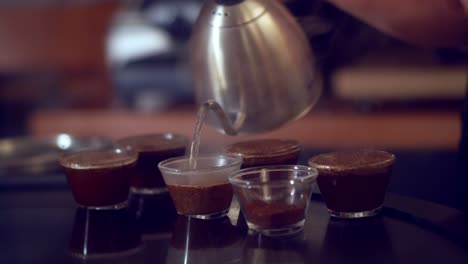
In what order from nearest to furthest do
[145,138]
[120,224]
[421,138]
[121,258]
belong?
1. [121,258]
2. [120,224]
3. [145,138]
4. [421,138]

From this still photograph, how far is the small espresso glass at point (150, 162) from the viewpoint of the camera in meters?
0.87

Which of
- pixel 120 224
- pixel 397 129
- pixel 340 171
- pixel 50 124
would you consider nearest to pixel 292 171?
pixel 340 171

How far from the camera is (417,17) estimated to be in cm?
85

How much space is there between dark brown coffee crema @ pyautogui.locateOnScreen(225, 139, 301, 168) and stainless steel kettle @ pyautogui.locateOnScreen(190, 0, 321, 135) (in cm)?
3

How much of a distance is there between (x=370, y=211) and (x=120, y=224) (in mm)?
256

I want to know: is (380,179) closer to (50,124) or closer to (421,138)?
(421,138)

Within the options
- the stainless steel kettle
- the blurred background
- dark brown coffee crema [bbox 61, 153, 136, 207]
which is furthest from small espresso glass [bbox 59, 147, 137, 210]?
the blurred background

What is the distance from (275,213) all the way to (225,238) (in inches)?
2.1

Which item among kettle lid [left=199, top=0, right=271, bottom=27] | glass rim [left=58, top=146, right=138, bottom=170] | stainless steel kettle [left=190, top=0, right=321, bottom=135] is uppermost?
kettle lid [left=199, top=0, right=271, bottom=27]

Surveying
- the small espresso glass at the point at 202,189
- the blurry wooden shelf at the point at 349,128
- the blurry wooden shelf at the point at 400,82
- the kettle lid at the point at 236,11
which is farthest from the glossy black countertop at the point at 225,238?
the blurry wooden shelf at the point at 400,82

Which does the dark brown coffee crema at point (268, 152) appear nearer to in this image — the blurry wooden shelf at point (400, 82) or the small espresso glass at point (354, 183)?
the small espresso glass at point (354, 183)

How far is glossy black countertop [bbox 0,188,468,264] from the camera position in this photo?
0.63 metres

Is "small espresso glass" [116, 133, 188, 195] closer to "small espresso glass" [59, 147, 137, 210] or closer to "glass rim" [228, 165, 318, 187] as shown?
"small espresso glass" [59, 147, 137, 210]

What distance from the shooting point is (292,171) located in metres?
0.74
